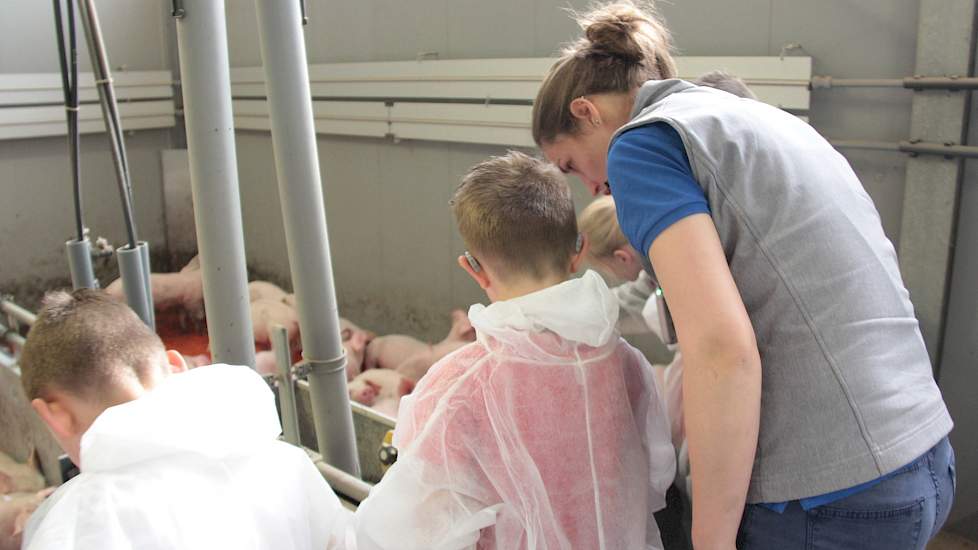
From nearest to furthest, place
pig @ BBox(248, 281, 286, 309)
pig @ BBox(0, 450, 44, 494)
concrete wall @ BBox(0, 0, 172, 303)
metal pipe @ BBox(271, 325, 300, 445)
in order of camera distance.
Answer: metal pipe @ BBox(271, 325, 300, 445) → pig @ BBox(0, 450, 44, 494) → pig @ BBox(248, 281, 286, 309) → concrete wall @ BBox(0, 0, 172, 303)

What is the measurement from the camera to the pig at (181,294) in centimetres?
455

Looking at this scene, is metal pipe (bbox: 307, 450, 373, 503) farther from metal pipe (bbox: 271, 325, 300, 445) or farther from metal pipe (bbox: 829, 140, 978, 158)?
metal pipe (bbox: 829, 140, 978, 158)

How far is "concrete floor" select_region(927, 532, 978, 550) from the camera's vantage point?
2475 mm

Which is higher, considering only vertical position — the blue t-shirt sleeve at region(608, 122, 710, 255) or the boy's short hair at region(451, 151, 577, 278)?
the blue t-shirt sleeve at region(608, 122, 710, 255)

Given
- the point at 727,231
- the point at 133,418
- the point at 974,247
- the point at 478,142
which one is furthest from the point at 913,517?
the point at 478,142

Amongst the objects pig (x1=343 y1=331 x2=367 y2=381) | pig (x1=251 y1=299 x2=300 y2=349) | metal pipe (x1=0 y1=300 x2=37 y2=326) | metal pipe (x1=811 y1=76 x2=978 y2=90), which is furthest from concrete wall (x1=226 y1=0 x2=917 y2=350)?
metal pipe (x1=0 y1=300 x2=37 y2=326)

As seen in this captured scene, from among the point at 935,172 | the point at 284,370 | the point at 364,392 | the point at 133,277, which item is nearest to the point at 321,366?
the point at 284,370

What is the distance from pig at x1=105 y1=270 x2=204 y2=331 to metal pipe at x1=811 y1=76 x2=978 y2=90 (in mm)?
3450

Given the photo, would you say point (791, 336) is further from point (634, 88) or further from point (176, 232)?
point (176, 232)

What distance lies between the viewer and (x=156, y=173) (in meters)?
5.23

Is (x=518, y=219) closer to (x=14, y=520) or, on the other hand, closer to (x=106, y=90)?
(x=106, y=90)

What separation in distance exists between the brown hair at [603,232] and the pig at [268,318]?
2337 millimetres

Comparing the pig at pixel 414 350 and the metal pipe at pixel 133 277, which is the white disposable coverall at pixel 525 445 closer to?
the metal pipe at pixel 133 277

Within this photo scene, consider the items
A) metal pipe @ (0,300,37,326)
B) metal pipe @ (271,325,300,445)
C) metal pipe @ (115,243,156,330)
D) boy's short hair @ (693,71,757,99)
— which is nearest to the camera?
boy's short hair @ (693,71,757,99)
